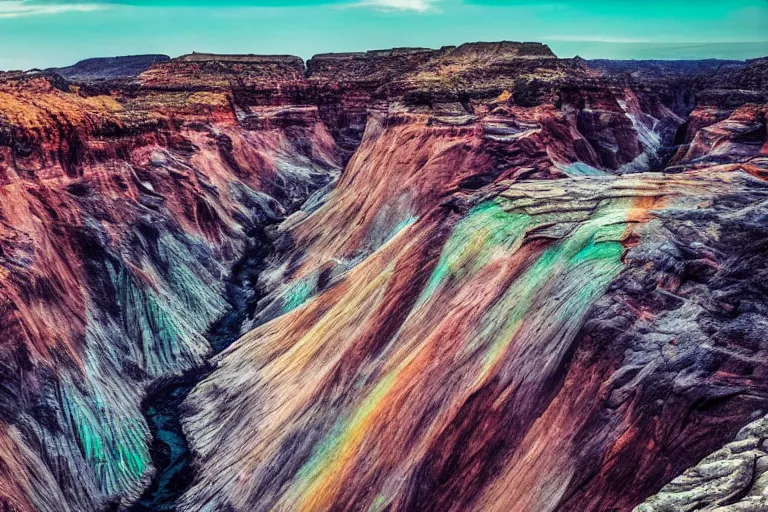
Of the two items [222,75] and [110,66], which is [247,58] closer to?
[222,75]

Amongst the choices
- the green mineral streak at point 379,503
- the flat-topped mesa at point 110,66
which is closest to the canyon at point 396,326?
the green mineral streak at point 379,503

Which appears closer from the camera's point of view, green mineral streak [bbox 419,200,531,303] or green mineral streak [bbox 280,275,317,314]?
green mineral streak [bbox 419,200,531,303]

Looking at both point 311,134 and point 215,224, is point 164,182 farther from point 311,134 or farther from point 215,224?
point 311,134

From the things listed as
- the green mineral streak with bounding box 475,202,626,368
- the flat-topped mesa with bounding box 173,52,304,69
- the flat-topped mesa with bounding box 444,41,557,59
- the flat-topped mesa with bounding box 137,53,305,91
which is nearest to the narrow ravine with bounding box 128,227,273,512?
the green mineral streak with bounding box 475,202,626,368

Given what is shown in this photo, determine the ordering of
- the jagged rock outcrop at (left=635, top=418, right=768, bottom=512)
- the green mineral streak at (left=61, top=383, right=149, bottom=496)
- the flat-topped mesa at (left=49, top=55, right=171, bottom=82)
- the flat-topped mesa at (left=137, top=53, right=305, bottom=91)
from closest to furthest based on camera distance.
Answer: the jagged rock outcrop at (left=635, top=418, right=768, bottom=512) < the green mineral streak at (left=61, top=383, right=149, bottom=496) < the flat-topped mesa at (left=137, top=53, right=305, bottom=91) < the flat-topped mesa at (left=49, top=55, right=171, bottom=82)

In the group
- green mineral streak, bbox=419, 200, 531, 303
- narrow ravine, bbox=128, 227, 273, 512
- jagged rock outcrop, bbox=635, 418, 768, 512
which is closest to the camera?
jagged rock outcrop, bbox=635, 418, 768, 512

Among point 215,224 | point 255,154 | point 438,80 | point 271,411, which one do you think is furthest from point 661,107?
point 271,411

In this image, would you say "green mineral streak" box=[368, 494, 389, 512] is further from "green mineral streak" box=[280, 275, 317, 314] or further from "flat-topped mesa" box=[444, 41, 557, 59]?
"flat-topped mesa" box=[444, 41, 557, 59]
